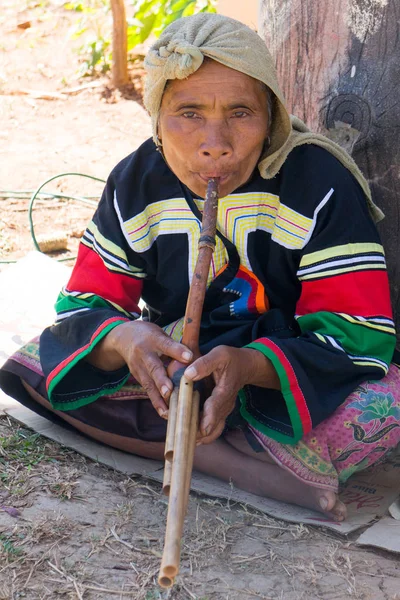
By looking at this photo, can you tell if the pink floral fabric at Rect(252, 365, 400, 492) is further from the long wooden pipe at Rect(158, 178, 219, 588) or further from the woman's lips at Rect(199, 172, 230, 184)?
the woman's lips at Rect(199, 172, 230, 184)

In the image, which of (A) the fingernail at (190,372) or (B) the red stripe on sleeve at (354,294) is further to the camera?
(B) the red stripe on sleeve at (354,294)

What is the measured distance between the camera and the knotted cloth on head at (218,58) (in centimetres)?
196

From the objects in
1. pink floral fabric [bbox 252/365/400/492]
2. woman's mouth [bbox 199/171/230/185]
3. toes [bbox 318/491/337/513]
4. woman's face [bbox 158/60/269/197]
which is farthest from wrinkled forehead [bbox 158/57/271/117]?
toes [bbox 318/491/337/513]

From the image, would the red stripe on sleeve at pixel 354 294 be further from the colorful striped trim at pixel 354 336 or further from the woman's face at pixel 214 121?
the woman's face at pixel 214 121

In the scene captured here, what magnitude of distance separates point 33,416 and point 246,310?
83cm

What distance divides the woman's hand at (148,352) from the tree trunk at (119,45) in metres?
4.86

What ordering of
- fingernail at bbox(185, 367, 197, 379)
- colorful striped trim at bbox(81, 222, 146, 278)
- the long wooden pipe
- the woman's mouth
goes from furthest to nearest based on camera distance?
1. colorful striped trim at bbox(81, 222, 146, 278)
2. the woman's mouth
3. fingernail at bbox(185, 367, 197, 379)
4. the long wooden pipe

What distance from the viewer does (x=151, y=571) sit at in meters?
1.92

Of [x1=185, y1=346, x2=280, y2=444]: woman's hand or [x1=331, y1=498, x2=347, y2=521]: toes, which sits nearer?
[x1=185, y1=346, x2=280, y2=444]: woman's hand

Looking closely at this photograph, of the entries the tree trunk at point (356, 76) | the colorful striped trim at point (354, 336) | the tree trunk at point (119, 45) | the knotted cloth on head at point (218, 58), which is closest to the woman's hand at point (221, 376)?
the colorful striped trim at point (354, 336)

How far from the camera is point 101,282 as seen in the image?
2.47 m

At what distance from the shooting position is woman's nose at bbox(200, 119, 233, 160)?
199cm

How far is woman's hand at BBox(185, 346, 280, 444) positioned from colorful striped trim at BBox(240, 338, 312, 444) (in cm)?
4

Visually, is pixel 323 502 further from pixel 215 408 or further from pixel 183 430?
pixel 183 430
